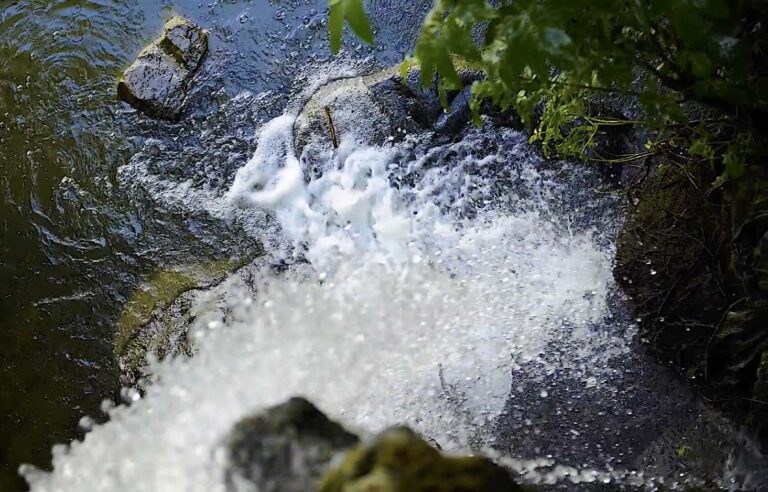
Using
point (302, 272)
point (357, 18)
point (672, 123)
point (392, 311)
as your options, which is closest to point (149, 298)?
point (302, 272)

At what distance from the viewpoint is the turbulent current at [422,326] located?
9.55 ft

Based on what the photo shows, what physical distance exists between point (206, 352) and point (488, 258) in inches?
61.3

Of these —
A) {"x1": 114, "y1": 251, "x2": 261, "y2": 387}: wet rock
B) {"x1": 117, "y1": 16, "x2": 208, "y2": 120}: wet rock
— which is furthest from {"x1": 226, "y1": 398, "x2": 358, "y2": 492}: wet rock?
{"x1": 117, "y1": 16, "x2": 208, "y2": 120}: wet rock

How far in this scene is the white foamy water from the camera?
3086 mm

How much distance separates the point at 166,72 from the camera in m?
4.29

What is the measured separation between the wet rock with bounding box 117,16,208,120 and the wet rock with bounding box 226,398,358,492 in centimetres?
324

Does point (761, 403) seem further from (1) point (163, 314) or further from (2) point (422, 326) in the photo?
(1) point (163, 314)

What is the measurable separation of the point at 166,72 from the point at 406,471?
148 inches

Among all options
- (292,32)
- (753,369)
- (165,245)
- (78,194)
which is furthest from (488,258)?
(78,194)

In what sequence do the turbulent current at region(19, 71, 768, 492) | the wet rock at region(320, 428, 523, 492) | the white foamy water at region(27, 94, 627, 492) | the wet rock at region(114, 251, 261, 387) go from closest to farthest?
the wet rock at region(320, 428, 523, 492)
the turbulent current at region(19, 71, 768, 492)
the white foamy water at region(27, 94, 627, 492)
the wet rock at region(114, 251, 261, 387)

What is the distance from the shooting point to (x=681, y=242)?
290 cm

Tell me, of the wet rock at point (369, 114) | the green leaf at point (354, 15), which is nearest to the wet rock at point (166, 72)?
the wet rock at point (369, 114)

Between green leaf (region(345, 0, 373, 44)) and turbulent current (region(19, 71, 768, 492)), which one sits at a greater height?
green leaf (region(345, 0, 373, 44))

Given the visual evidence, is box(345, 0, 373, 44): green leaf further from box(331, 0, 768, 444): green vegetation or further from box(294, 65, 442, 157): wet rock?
box(294, 65, 442, 157): wet rock
